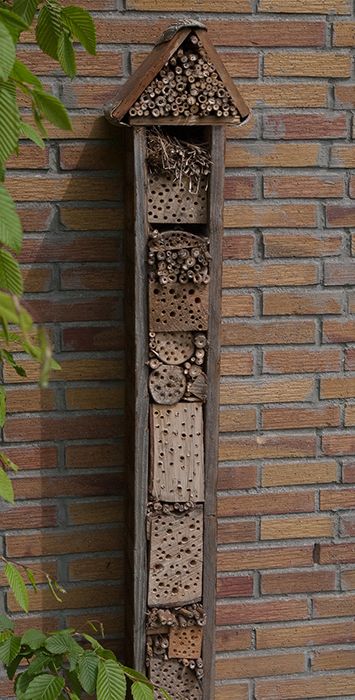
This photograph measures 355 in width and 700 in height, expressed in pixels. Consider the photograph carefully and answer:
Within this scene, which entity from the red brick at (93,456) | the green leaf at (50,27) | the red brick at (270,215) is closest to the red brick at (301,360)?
the red brick at (270,215)

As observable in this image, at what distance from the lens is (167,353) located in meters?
1.95

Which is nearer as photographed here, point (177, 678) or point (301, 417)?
point (177, 678)

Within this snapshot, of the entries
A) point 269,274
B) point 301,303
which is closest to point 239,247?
point 269,274

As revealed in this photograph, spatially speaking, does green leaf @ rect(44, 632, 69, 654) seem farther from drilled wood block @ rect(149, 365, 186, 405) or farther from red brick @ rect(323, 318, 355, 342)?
red brick @ rect(323, 318, 355, 342)

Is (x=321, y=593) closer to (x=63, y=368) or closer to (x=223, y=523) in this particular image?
(x=223, y=523)

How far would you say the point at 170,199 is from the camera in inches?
75.2

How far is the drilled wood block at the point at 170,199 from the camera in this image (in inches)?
75.1

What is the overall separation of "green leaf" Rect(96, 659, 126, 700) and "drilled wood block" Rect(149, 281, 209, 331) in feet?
2.14

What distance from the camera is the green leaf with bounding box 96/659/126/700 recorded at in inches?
62.2

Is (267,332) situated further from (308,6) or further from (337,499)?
(308,6)

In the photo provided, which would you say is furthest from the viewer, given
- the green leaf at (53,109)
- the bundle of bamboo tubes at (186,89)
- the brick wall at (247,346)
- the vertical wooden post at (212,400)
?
the brick wall at (247,346)

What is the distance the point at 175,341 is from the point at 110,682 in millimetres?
675

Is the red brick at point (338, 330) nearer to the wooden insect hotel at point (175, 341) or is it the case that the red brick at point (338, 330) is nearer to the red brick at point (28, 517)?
A: the wooden insect hotel at point (175, 341)

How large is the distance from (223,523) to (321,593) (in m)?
0.32
